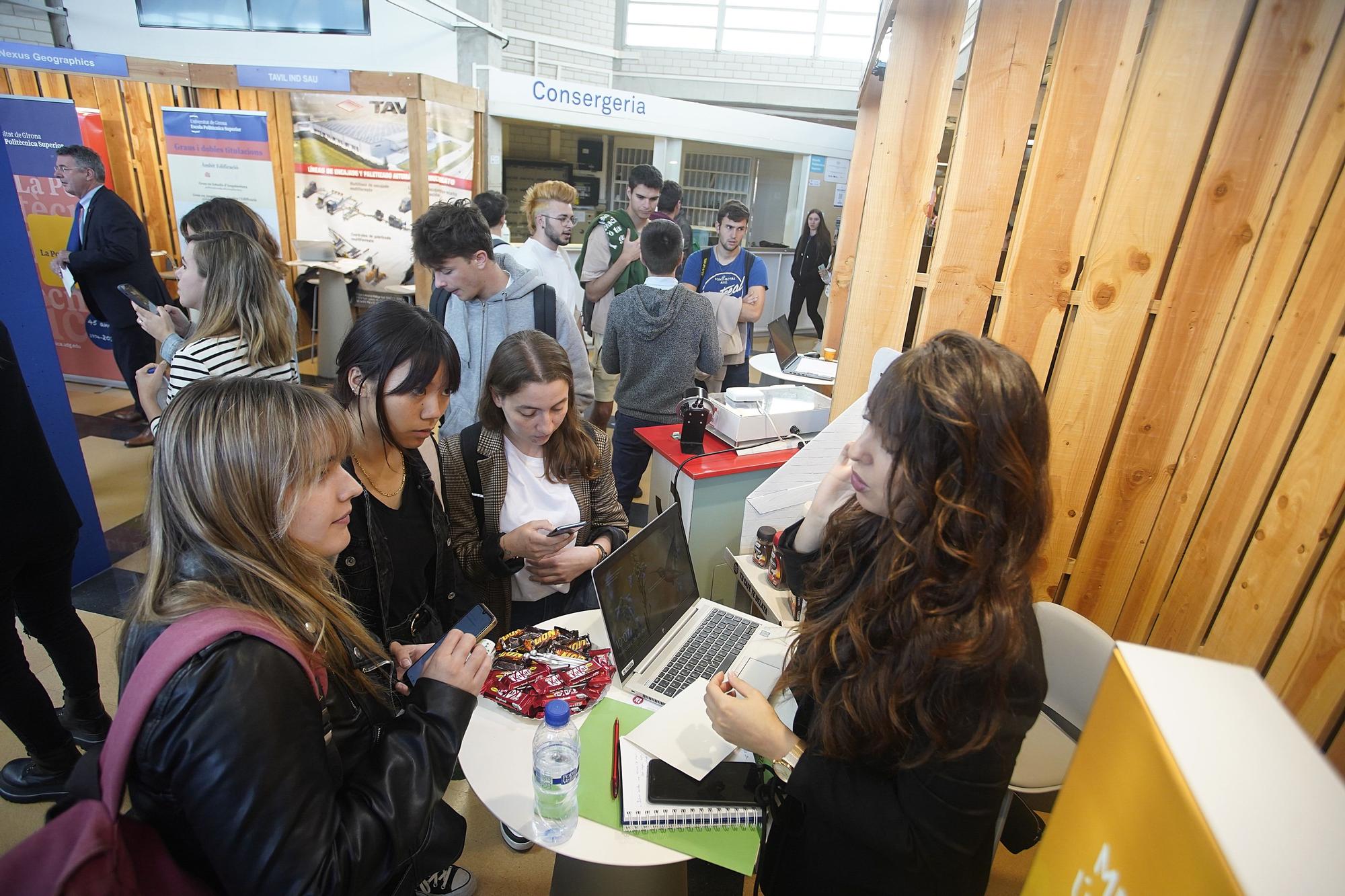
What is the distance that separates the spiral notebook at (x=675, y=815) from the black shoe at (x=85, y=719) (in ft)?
6.78

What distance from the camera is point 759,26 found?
32.9 feet

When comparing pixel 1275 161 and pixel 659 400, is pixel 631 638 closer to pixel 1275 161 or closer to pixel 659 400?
pixel 659 400

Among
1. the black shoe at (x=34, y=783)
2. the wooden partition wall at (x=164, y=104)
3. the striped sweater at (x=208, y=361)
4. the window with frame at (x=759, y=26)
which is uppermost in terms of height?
the window with frame at (x=759, y=26)

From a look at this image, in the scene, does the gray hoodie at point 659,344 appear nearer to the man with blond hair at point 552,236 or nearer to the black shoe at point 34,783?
the man with blond hair at point 552,236

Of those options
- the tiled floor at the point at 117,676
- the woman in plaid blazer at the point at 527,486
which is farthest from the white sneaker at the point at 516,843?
the woman in plaid blazer at the point at 527,486

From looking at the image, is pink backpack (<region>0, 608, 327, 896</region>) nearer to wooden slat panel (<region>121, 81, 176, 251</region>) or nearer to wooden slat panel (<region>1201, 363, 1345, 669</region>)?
wooden slat panel (<region>1201, 363, 1345, 669</region>)

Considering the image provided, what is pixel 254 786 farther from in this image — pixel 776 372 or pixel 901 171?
pixel 776 372

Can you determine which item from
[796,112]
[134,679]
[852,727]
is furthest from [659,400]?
[796,112]

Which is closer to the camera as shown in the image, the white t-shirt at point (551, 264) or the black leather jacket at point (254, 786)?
the black leather jacket at point (254, 786)

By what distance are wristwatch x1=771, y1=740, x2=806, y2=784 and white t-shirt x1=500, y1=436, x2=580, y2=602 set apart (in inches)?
35.5

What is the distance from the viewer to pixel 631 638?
156cm

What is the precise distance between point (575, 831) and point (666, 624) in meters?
0.60

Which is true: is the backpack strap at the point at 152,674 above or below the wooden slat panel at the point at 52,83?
below

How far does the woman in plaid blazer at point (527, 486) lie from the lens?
6.01 feet
